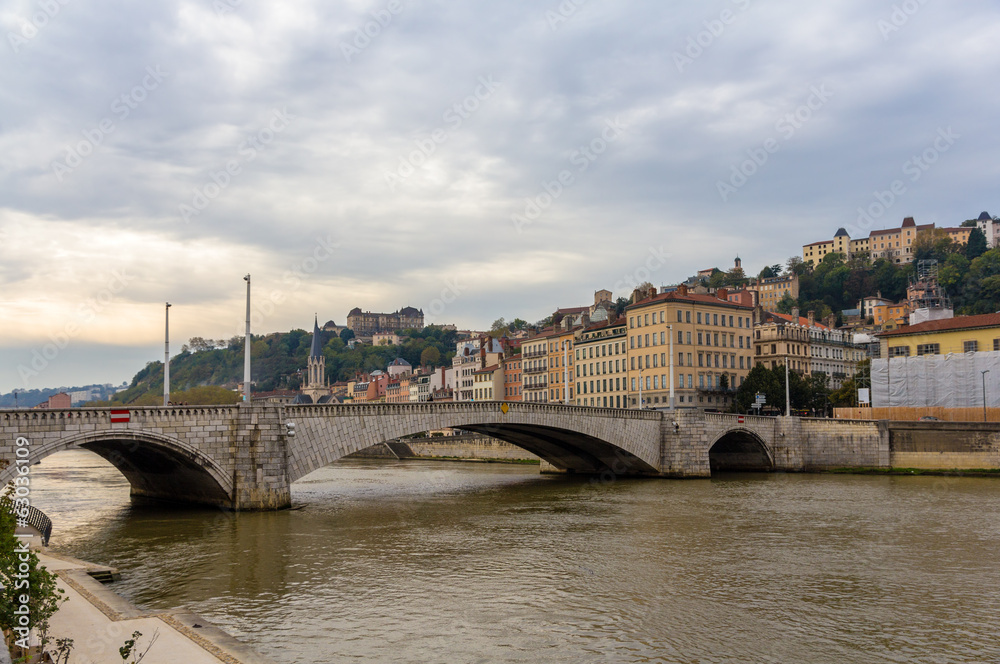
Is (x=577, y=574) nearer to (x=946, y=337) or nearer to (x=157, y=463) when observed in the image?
(x=157, y=463)

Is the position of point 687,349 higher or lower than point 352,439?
higher

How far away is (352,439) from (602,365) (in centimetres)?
5130

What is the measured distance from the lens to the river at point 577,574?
53.6 ft

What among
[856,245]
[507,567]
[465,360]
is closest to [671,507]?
[507,567]

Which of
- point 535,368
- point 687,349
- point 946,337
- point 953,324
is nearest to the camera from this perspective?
point 946,337

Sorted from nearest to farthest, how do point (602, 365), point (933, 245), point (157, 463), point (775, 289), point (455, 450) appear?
point (157, 463) → point (455, 450) → point (602, 365) → point (933, 245) → point (775, 289)

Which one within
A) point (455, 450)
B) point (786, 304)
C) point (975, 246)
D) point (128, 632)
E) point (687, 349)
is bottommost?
point (455, 450)

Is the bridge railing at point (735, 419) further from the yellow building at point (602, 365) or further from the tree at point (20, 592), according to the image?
the tree at point (20, 592)

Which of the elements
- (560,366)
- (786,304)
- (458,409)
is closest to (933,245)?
(786,304)

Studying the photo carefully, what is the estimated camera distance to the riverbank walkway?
1243 cm

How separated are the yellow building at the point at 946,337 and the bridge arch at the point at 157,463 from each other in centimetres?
5366

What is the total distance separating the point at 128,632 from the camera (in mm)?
13703

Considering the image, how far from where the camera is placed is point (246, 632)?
16.6 metres

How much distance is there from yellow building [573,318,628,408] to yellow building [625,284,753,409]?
203 cm
